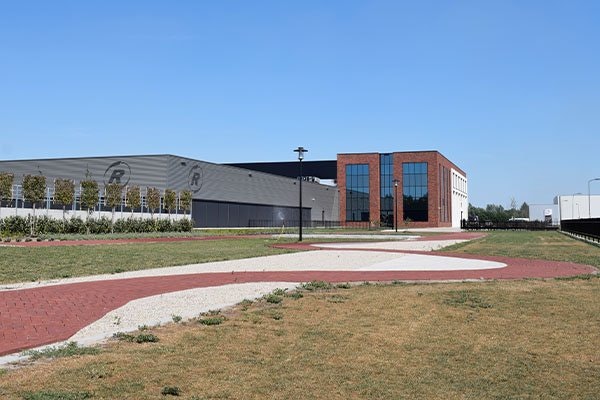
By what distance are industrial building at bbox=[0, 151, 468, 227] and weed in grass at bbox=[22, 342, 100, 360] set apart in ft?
131

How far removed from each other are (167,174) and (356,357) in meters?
53.8

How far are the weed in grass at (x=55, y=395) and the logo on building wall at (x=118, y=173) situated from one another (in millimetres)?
56856

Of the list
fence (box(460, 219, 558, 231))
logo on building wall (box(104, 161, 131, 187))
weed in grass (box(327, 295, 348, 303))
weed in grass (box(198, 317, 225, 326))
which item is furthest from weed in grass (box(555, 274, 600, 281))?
fence (box(460, 219, 558, 231))

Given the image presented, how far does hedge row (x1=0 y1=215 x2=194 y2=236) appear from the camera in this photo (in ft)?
124

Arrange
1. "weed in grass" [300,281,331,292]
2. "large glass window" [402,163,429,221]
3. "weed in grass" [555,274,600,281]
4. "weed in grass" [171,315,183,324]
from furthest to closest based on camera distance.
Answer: "large glass window" [402,163,429,221] < "weed in grass" [555,274,600,281] < "weed in grass" [300,281,331,292] < "weed in grass" [171,315,183,324]

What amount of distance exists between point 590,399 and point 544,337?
246 centimetres

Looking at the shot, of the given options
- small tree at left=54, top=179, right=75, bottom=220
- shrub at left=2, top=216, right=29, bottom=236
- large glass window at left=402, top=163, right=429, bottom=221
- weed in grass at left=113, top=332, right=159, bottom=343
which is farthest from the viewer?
large glass window at left=402, top=163, right=429, bottom=221

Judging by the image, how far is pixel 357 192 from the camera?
9950 cm

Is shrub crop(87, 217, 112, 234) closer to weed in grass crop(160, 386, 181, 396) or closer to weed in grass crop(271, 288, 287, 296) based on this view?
weed in grass crop(271, 288, 287, 296)

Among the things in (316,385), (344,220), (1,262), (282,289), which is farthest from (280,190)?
(316,385)

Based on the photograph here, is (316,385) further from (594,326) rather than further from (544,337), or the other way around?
(594,326)

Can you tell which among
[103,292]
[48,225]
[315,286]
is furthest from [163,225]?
[315,286]

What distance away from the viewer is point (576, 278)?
14172 mm

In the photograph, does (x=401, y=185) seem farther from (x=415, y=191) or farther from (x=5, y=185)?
(x=5, y=185)
